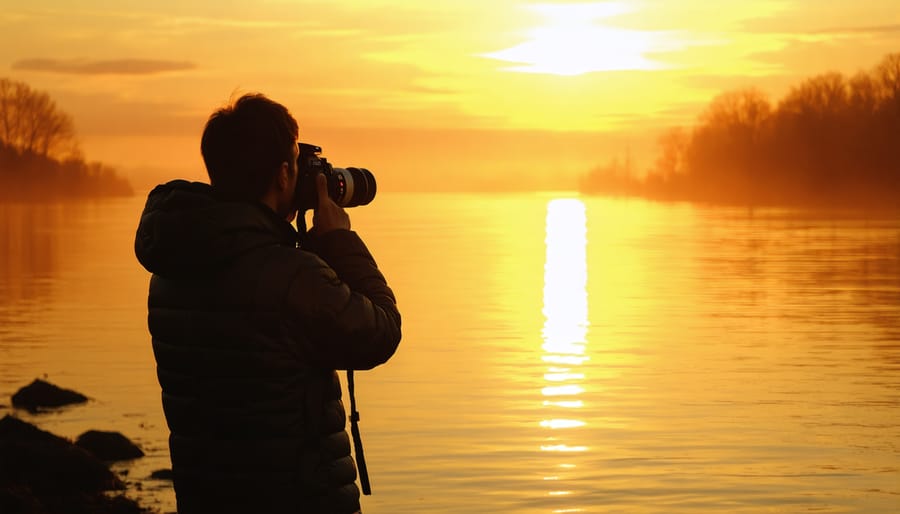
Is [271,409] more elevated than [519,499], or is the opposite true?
[271,409]

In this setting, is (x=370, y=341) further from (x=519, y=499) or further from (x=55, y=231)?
(x=55, y=231)

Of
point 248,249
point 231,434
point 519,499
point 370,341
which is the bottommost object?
point 519,499

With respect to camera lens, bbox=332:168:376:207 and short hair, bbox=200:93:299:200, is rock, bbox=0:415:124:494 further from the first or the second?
short hair, bbox=200:93:299:200

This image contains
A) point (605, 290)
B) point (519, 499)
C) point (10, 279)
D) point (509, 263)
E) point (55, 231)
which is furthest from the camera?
point (55, 231)

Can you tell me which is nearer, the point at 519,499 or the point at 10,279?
the point at 519,499

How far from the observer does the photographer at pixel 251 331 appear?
10.8 ft

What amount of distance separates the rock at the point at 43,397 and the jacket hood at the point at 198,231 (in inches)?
523

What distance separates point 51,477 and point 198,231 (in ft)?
25.0

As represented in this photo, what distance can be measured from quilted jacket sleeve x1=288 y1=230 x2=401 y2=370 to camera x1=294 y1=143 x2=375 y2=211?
0.19 meters

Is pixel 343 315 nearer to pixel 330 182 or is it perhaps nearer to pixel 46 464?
pixel 330 182

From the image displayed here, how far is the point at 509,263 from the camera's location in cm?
5509

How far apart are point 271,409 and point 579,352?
21.0 meters

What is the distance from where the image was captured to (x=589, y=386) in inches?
770

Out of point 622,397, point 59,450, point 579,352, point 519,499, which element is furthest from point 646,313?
point 59,450
